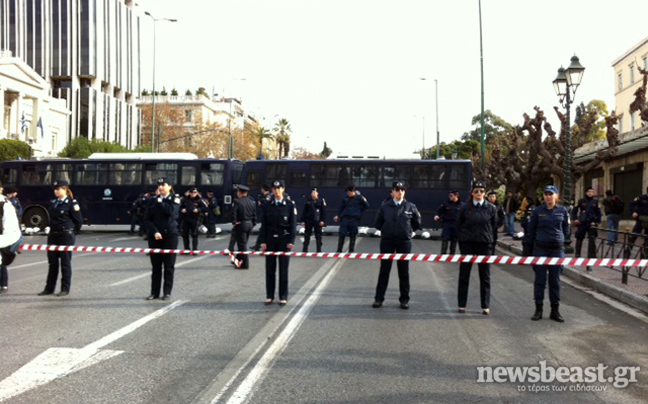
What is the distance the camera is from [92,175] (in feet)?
91.8

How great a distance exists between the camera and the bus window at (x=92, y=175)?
91.6ft

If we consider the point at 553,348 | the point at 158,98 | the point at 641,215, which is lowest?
the point at 553,348

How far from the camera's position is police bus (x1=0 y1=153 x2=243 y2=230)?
91.0ft

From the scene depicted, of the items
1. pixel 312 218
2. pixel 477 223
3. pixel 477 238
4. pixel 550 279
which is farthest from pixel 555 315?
pixel 312 218

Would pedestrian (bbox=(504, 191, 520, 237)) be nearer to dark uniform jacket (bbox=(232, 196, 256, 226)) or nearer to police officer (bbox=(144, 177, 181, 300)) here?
dark uniform jacket (bbox=(232, 196, 256, 226))

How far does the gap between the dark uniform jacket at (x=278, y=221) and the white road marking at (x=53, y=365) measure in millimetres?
2901

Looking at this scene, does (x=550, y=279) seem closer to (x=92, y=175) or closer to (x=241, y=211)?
(x=241, y=211)

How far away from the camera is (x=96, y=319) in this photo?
311 inches

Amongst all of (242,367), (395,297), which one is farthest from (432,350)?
(395,297)

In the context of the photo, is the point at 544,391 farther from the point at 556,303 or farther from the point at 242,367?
the point at 556,303

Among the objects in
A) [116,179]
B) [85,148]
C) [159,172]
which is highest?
[85,148]

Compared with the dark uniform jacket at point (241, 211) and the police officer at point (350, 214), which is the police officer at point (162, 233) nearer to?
the dark uniform jacket at point (241, 211)

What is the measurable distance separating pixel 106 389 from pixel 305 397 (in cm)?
157
